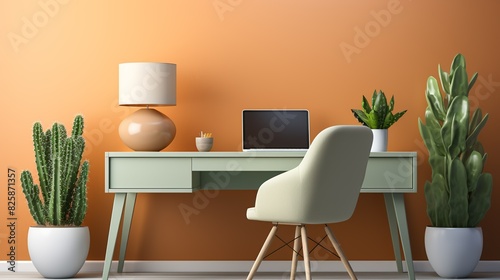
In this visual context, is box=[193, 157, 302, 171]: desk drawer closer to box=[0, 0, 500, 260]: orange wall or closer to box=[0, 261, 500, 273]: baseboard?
box=[0, 0, 500, 260]: orange wall

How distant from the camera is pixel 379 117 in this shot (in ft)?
15.2

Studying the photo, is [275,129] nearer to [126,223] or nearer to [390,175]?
[390,175]

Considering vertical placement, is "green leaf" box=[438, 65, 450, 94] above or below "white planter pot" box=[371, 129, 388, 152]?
above

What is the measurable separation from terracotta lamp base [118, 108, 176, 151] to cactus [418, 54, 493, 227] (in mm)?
1479

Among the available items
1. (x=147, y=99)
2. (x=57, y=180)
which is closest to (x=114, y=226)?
(x=57, y=180)

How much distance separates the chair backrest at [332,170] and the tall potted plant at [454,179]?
111 centimetres

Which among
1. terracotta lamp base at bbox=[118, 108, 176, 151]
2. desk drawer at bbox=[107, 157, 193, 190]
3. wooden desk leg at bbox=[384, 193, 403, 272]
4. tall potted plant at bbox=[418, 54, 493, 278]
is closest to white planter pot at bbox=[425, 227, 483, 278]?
tall potted plant at bbox=[418, 54, 493, 278]

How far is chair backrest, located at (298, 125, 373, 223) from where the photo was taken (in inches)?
137

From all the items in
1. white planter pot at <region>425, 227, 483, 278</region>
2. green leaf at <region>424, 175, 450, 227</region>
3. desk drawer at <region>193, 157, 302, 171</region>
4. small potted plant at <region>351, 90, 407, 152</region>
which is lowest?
white planter pot at <region>425, 227, 483, 278</region>

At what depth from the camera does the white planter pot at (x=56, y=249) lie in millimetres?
4527

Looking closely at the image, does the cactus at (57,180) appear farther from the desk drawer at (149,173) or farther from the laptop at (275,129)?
the laptop at (275,129)

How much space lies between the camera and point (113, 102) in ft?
16.4

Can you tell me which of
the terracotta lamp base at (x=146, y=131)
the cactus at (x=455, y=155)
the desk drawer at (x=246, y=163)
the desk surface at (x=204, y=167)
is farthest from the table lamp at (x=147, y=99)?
the cactus at (x=455, y=155)

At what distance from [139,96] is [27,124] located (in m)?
0.90
